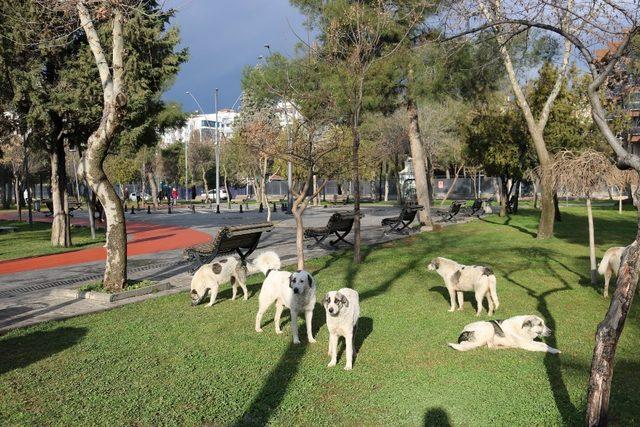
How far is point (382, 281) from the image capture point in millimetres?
9625

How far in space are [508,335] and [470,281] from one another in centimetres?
144

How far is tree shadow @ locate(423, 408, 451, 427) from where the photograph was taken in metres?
4.00

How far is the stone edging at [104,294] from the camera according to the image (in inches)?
326

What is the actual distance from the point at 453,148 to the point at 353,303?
3929 cm

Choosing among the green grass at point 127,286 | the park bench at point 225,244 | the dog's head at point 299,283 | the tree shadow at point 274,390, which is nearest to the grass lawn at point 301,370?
the tree shadow at point 274,390

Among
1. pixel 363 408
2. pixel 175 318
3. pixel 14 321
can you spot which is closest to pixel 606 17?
pixel 363 408

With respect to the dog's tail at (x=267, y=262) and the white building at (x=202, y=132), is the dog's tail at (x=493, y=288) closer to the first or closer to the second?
the dog's tail at (x=267, y=262)

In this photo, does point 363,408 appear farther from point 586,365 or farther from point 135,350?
point 135,350

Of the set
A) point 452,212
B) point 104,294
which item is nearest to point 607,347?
point 104,294

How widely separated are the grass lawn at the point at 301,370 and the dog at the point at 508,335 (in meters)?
0.14

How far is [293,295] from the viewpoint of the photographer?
6.02m

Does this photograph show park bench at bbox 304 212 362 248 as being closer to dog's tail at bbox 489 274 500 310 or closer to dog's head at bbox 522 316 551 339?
dog's tail at bbox 489 274 500 310

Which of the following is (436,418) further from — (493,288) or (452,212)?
(452,212)

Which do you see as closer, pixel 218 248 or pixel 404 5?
pixel 218 248
